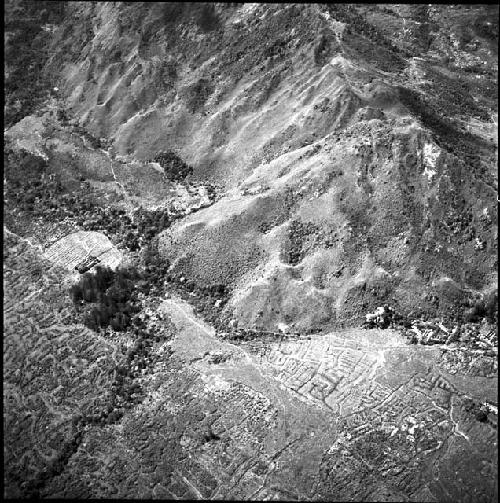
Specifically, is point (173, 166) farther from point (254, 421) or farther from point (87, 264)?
point (254, 421)

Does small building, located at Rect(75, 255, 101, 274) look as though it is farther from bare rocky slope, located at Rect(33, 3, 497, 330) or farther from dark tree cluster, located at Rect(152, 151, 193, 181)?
dark tree cluster, located at Rect(152, 151, 193, 181)

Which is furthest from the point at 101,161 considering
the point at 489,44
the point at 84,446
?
the point at 489,44

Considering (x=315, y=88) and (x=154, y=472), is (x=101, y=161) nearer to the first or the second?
(x=315, y=88)

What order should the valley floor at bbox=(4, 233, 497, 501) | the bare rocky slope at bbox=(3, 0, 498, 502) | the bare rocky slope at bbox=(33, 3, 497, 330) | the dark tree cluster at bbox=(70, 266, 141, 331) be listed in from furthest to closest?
the dark tree cluster at bbox=(70, 266, 141, 331), the bare rocky slope at bbox=(33, 3, 497, 330), the bare rocky slope at bbox=(3, 0, 498, 502), the valley floor at bbox=(4, 233, 497, 501)

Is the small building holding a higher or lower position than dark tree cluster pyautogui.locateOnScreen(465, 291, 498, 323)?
higher

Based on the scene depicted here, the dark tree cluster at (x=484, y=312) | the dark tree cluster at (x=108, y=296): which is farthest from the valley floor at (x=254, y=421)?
the dark tree cluster at (x=484, y=312)

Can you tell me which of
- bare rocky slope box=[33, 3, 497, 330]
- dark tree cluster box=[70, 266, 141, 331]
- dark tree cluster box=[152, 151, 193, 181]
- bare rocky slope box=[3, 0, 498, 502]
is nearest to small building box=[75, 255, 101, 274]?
bare rocky slope box=[3, 0, 498, 502]
